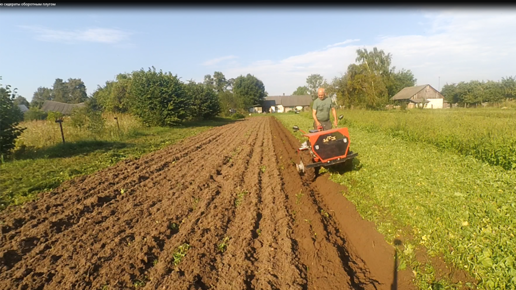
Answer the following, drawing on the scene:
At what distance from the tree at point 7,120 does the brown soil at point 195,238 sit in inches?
172

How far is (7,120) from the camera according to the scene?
933cm

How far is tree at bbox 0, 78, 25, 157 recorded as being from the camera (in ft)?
29.8

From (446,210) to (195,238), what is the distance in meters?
3.56

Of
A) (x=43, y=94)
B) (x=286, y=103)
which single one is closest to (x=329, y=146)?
(x=286, y=103)

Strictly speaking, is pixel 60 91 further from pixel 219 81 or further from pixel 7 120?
pixel 7 120

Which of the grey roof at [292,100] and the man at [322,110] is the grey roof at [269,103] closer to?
the grey roof at [292,100]

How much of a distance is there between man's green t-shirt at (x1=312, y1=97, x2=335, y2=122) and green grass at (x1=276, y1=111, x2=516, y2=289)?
1516mm

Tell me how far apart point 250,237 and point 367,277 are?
5.05ft

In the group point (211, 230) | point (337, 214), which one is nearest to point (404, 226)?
point (337, 214)

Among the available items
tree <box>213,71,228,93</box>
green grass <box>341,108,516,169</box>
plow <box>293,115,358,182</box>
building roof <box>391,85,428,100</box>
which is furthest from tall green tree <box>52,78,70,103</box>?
plow <box>293,115,358,182</box>

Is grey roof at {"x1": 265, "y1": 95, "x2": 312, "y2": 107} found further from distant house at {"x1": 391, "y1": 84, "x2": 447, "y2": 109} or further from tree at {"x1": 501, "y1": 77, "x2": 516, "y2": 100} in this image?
tree at {"x1": 501, "y1": 77, "x2": 516, "y2": 100}

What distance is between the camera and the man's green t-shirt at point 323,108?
7.16 m

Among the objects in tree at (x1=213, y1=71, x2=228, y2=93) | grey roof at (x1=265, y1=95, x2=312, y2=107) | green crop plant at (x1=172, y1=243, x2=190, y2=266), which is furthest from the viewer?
tree at (x1=213, y1=71, x2=228, y2=93)

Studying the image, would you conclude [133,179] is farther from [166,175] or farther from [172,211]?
[172,211]
